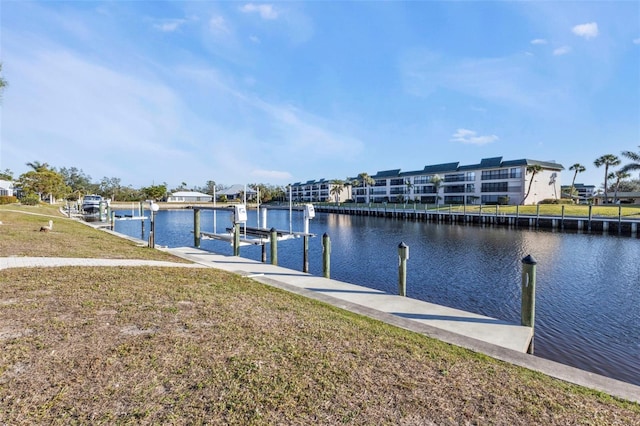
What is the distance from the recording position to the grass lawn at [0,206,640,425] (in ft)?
10.6

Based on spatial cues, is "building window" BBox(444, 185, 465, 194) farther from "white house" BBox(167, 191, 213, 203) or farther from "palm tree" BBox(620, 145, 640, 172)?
"white house" BBox(167, 191, 213, 203)

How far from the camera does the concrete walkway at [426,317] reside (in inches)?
185

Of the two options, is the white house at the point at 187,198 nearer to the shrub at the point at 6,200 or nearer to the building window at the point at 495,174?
the shrub at the point at 6,200

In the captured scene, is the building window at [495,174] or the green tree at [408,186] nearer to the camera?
the building window at [495,174]

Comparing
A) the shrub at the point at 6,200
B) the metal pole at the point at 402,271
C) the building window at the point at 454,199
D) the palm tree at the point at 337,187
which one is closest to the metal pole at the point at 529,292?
the metal pole at the point at 402,271

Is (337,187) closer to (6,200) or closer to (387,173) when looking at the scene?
(387,173)

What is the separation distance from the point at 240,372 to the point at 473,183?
239 ft

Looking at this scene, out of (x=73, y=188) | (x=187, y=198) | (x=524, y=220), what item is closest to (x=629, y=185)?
(x=524, y=220)

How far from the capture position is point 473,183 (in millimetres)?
69000

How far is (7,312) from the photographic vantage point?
516 cm

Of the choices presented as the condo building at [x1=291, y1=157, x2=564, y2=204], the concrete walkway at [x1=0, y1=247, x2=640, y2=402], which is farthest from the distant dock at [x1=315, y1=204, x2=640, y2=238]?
the concrete walkway at [x1=0, y1=247, x2=640, y2=402]

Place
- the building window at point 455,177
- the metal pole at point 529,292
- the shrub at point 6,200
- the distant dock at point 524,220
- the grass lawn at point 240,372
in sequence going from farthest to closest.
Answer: the building window at point 455,177
the shrub at point 6,200
the distant dock at point 524,220
the metal pole at point 529,292
the grass lawn at point 240,372

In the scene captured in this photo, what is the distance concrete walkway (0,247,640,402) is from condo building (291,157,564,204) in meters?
51.8

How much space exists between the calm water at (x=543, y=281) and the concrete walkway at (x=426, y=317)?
193 centimetres
